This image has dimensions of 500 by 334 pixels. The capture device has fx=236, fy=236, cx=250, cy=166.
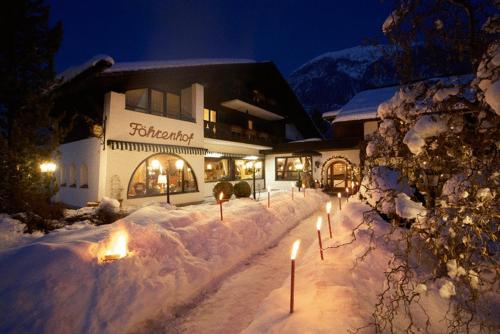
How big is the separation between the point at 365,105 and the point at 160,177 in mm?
17086

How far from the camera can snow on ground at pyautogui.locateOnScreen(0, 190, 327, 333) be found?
310 cm

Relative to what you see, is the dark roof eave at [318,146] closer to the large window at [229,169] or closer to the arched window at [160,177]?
the large window at [229,169]

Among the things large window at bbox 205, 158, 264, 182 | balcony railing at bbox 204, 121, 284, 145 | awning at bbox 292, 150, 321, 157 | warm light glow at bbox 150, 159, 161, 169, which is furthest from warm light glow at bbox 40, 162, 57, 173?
awning at bbox 292, 150, 321, 157

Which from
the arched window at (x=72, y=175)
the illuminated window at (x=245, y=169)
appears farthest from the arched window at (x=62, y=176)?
the illuminated window at (x=245, y=169)

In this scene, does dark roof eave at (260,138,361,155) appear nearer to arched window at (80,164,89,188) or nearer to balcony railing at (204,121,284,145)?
balcony railing at (204,121,284,145)

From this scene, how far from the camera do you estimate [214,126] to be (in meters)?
16.3

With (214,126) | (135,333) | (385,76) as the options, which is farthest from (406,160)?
(214,126)

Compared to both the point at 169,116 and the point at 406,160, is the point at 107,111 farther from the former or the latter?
the point at 406,160

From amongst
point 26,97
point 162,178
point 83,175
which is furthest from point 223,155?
point 26,97

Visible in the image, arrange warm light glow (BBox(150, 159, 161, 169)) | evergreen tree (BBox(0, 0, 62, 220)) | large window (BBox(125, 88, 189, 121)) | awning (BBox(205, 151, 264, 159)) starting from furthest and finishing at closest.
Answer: awning (BBox(205, 151, 264, 159)) → warm light glow (BBox(150, 159, 161, 169)) → large window (BBox(125, 88, 189, 121)) → evergreen tree (BBox(0, 0, 62, 220))

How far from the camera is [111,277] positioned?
3.89m

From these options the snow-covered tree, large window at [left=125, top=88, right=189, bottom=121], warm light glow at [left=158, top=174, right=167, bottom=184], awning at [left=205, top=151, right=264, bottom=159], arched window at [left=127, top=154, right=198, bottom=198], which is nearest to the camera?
the snow-covered tree

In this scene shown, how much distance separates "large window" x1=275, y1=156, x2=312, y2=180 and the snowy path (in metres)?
15.2

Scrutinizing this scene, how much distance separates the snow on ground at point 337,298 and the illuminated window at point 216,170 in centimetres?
1288
